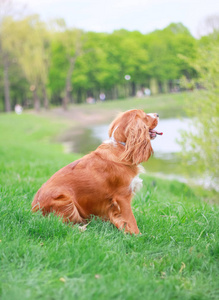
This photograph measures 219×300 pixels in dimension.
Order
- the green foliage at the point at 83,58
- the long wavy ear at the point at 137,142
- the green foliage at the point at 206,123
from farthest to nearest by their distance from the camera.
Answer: the green foliage at the point at 83,58 < the green foliage at the point at 206,123 < the long wavy ear at the point at 137,142

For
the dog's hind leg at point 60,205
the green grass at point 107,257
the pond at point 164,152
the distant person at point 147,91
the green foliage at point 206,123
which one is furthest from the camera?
the distant person at point 147,91

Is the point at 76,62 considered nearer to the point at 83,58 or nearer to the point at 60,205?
the point at 83,58

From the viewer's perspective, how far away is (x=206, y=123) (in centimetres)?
812

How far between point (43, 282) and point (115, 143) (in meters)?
1.77

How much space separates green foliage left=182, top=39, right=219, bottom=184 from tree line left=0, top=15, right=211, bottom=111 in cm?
1267

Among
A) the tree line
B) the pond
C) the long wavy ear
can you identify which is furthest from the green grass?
the tree line

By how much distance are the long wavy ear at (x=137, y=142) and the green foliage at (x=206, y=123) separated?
4736 millimetres

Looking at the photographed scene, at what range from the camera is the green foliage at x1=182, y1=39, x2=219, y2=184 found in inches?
320

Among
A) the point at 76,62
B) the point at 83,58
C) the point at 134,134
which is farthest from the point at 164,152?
the point at 83,58

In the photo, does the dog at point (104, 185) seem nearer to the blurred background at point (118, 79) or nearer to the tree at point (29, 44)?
the blurred background at point (118, 79)

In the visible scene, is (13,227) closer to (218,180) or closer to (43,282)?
(43,282)

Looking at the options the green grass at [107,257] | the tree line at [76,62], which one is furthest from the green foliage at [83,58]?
the green grass at [107,257]

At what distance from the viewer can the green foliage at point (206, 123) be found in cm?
812

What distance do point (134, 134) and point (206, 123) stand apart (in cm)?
506
